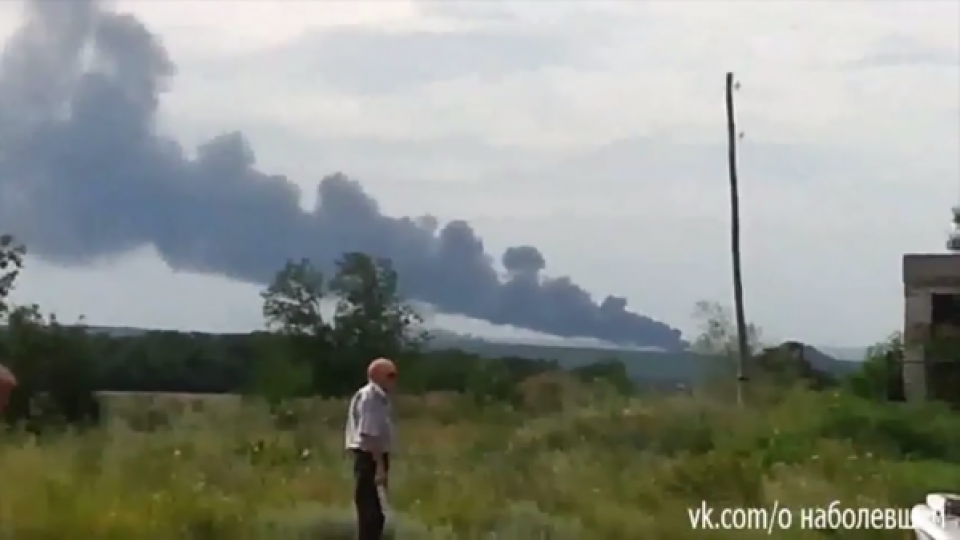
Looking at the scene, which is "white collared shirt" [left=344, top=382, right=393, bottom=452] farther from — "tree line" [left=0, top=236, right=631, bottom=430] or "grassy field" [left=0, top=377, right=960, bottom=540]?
"tree line" [left=0, top=236, right=631, bottom=430]

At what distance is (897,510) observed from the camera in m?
15.8

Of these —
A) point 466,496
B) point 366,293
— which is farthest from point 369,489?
point 366,293

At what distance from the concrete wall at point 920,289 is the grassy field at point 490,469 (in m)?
4.97

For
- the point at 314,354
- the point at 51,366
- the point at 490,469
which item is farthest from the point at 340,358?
the point at 490,469

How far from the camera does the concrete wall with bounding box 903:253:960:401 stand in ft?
123

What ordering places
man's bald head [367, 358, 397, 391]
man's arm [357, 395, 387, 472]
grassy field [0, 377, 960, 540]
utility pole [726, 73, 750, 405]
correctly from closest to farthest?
man's arm [357, 395, 387, 472] < man's bald head [367, 358, 397, 391] < grassy field [0, 377, 960, 540] < utility pole [726, 73, 750, 405]

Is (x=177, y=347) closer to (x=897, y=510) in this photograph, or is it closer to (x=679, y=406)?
(x=679, y=406)

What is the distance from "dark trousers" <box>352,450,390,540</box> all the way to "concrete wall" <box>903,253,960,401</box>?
2626cm

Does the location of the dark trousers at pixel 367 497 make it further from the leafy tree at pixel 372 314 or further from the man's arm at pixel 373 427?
the leafy tree at pixel 372 314

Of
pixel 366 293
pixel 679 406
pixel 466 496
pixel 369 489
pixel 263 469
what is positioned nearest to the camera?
pixel 369 489

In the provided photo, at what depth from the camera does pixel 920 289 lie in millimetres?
38062

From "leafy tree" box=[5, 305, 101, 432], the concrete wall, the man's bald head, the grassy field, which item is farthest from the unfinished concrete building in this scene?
the man's bald head

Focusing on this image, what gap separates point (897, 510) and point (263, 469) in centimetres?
812

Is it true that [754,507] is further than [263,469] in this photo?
No
